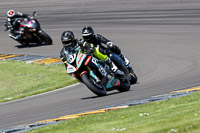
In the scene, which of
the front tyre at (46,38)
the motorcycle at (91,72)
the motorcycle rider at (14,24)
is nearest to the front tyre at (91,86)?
the motorcycle at (91,72)

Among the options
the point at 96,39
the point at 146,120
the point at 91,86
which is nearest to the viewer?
the point at 146,120

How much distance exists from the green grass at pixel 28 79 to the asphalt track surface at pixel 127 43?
1.15m

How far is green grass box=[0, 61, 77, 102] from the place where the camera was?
15187 millimetres

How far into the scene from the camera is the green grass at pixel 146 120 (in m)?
6.97

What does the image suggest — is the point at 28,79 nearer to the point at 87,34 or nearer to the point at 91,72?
the point at 87,34

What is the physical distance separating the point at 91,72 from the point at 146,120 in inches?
168

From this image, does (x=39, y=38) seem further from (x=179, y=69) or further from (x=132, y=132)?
(x=132, y=132)

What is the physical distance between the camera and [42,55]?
21672mm

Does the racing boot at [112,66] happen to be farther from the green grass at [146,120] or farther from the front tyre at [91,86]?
the green grass at [146,120]

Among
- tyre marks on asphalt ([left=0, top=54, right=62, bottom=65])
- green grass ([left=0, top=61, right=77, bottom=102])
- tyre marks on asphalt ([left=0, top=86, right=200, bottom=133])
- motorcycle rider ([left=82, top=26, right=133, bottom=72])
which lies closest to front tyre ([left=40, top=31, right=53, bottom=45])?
tyre marks on asphalt ([left=0, top=54, right=62, bottom=65])

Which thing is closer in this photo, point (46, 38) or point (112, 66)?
point (112, 66)

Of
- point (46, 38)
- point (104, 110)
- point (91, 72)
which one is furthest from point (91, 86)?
point (46, 38)

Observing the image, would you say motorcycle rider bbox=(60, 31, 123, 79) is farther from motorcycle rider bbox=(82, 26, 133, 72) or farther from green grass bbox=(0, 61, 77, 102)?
green grass bbox=(0, 61, 77, 102)

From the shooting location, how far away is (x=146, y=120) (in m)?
7.75
